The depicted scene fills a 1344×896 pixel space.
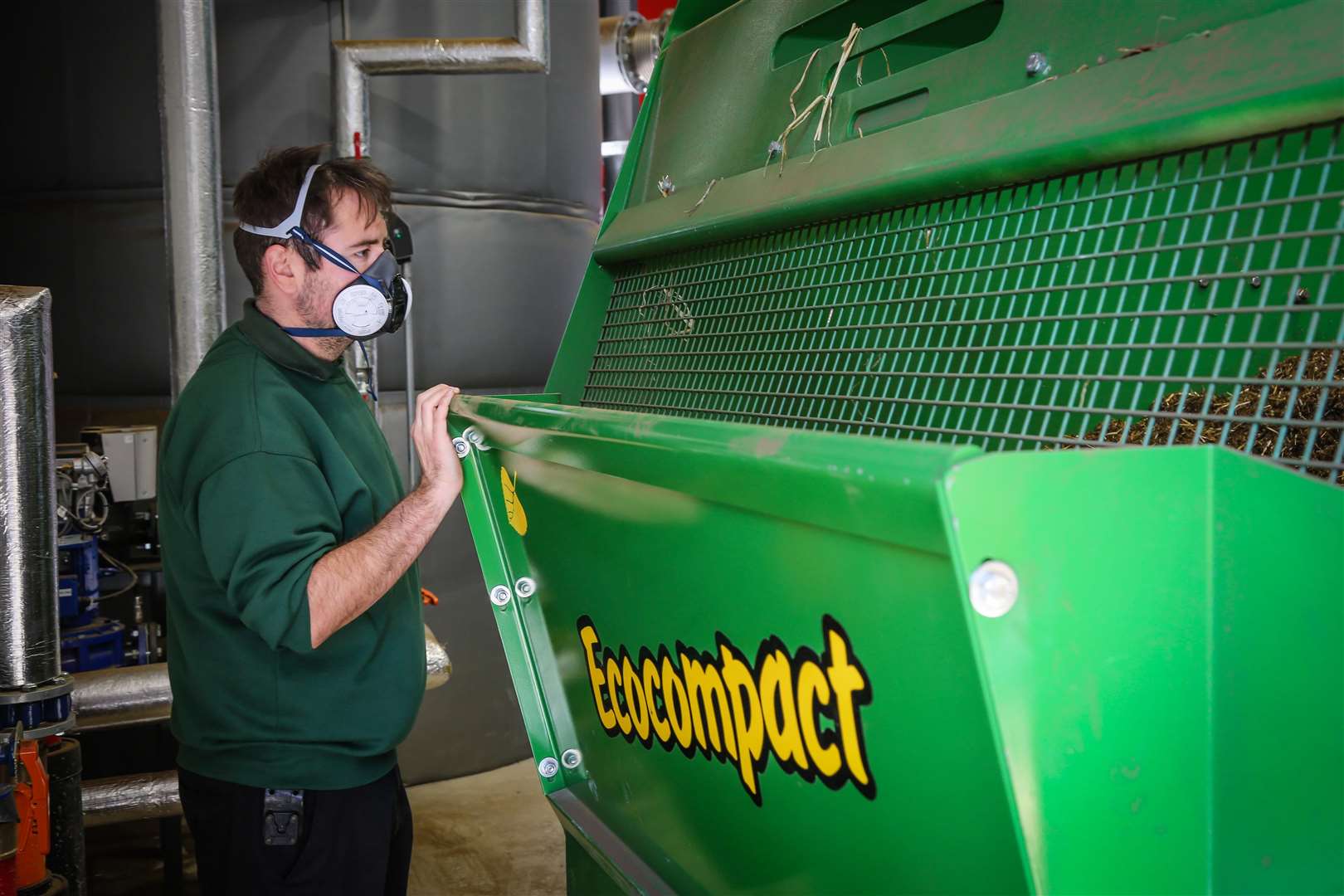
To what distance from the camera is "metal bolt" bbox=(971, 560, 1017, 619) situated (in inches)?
26.0

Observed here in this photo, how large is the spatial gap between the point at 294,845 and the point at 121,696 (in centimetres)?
128

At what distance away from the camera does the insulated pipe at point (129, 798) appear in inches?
103

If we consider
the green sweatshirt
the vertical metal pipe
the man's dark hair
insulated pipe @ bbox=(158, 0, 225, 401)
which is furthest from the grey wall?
the green sweatshirt

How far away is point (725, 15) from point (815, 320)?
2.48 feet

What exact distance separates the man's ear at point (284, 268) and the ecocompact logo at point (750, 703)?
753mm

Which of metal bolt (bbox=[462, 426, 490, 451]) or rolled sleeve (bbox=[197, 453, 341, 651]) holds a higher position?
metal bolt (bbox=[462, 426, 490, 451])

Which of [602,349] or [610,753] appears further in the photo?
[602,349]

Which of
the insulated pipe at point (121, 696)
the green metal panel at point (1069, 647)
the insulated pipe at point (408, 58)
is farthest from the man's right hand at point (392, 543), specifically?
the insulated pipe at point (408, 58)

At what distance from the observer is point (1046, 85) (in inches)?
44.9

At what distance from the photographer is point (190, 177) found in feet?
9.75

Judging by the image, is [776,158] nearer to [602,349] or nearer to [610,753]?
[602,349]

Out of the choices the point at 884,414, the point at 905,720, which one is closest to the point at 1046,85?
the point at 884,414

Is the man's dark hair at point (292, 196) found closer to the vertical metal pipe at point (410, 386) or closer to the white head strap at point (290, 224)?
the white head strap at point (290, 224)

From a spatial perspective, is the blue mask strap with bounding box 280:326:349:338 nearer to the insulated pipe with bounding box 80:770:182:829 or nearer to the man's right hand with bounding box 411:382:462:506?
the man's right hand with bounding box 411:382:462:506
